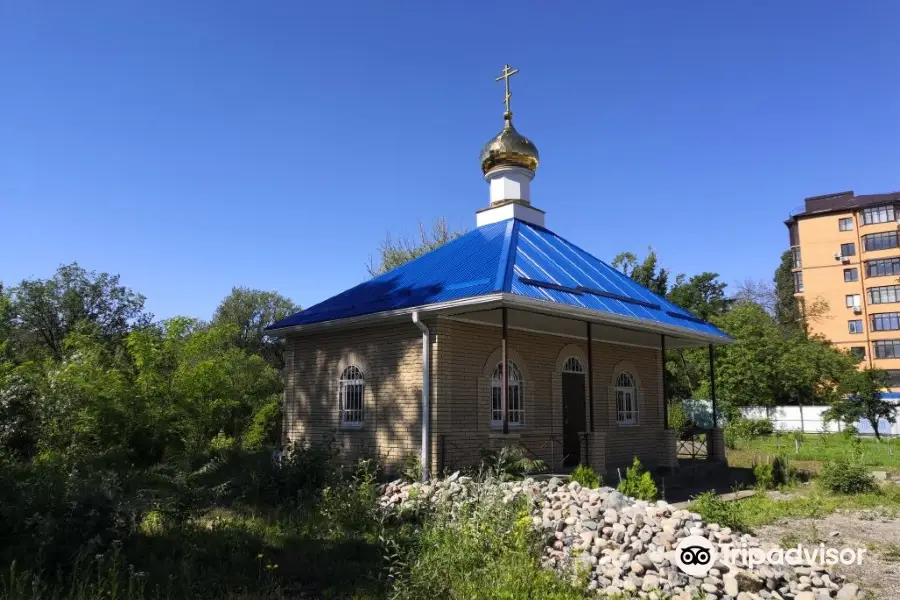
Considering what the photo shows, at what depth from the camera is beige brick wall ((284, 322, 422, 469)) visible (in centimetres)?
1122

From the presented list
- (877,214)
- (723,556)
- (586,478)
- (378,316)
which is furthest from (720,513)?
(877,214)

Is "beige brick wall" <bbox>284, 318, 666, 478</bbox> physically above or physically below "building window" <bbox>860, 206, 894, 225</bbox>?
below

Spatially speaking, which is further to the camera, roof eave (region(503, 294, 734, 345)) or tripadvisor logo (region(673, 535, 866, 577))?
roof eave (region(503, 294, 734, 345))

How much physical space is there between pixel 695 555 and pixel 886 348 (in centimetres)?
5423

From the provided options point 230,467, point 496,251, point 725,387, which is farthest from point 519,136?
point 725,387

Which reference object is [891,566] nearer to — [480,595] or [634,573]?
[634,573]

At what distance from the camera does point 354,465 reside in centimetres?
1150

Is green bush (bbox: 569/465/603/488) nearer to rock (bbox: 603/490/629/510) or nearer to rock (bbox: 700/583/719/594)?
rock (bbox: 603/490/629/510)

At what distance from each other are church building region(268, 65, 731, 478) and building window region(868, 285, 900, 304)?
4412 centimetres

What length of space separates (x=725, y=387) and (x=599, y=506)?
30090 mm

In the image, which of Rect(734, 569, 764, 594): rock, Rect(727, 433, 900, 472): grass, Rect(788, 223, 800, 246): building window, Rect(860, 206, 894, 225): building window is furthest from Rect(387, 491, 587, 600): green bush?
Rect(788, 223, 800, 246): building window

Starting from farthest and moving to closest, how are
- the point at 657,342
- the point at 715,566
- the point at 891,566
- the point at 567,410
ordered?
the point at 657,342 < the point at 567,410 < the point at 891,566 < the point at 715,566

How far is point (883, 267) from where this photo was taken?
167 feet

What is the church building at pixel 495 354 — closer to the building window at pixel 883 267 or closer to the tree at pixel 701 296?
the tree at pixel 701 296
